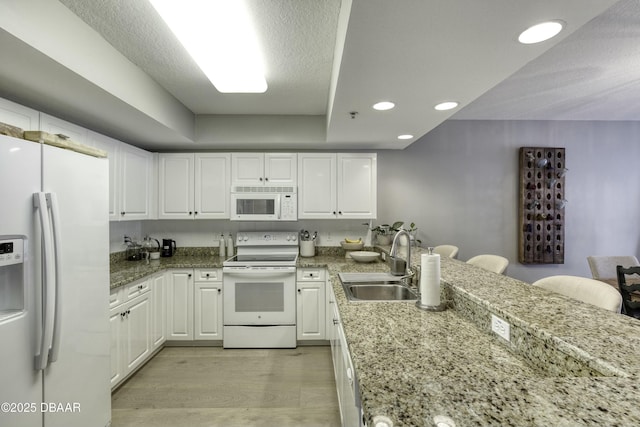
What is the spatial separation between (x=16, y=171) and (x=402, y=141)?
3123 millimetres

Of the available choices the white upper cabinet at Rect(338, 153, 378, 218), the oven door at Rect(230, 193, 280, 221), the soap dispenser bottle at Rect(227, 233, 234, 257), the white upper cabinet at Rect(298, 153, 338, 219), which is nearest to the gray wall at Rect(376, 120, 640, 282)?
the white upper cabinet at Rect(338, 153, 378, 218)

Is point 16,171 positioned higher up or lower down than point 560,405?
higher up

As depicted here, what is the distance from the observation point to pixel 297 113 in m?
3.30

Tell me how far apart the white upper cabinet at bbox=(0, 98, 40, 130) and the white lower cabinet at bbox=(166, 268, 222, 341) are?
1715mm

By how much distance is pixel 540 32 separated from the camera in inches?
50.0

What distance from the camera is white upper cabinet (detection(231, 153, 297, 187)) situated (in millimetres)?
3395

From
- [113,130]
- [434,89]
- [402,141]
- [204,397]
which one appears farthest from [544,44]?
[113,130]

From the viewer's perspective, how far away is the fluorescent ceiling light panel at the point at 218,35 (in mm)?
1394

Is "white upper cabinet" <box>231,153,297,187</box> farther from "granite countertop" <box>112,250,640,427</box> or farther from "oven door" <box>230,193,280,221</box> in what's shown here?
"granite countertop" <box>112,250,640,427</box>

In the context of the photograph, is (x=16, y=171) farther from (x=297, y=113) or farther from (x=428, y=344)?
(x=297, y=113)

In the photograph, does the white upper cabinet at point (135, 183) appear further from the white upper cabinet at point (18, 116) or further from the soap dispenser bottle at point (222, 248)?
the white upper cabinet at point (18, 116)

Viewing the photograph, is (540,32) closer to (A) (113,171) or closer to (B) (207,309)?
(A) (113,171)

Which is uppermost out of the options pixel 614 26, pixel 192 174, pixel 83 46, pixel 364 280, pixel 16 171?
pixel 614 26

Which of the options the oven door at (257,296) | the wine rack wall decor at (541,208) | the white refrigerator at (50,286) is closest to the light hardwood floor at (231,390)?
the oven door at (257,296)
